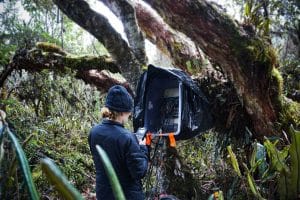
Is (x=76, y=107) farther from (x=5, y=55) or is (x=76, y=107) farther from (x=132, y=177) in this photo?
(x=132, y=177)

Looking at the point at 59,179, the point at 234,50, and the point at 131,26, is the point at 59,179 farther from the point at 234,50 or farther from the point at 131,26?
the point at 131,26

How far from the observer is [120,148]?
2.68 metres

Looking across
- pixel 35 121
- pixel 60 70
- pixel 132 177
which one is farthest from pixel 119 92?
pixel 35 121

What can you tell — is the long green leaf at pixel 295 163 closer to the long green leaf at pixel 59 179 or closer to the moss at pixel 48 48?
the long green leaf at pixel 59 179

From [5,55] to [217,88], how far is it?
3.15 metres

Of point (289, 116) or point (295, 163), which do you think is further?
point (289, 116)

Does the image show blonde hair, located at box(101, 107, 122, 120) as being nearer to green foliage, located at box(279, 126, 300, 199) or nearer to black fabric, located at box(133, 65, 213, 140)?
black fabric, located at box(133, 65, 213, 140)

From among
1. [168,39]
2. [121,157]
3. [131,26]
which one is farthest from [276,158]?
[168,39]

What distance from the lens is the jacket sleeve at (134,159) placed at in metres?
2.66

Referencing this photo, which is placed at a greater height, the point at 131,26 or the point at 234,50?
the point at 131,26

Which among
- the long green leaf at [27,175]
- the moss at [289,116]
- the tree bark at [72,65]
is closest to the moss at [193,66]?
the tree bark at [72,65]

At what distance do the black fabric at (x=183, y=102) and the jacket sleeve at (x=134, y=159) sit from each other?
0.52 m

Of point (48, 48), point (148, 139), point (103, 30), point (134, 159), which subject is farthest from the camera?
point (48, 48)

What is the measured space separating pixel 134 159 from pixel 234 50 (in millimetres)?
1807
